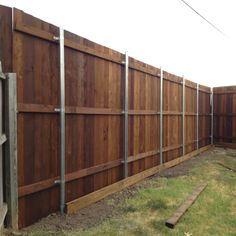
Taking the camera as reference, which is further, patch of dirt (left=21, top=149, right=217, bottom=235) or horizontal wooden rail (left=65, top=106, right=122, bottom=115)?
horizontal wooden rail (left=65, top=106, right=122, bottom=115)

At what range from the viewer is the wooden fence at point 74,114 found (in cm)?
272

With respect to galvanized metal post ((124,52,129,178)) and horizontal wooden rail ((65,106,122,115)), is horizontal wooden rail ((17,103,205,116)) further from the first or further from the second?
galvanized metal post ((124,52,129,178))

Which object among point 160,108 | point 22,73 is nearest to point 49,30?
point 22,73

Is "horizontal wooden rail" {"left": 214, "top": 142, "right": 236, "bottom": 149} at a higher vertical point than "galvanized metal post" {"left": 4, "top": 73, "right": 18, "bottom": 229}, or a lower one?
lower

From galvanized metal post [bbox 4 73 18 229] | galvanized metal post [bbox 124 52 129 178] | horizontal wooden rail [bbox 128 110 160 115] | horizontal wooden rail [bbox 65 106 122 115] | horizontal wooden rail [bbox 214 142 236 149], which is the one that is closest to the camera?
galvanized metal post [bbox 4 73 18 229]

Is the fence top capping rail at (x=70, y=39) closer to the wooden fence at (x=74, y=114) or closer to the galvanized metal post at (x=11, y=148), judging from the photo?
the wooden fence at (x=74, y=114)

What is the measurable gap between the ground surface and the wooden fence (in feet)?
0.79

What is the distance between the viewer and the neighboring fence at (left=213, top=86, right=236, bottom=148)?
9492 millimetres

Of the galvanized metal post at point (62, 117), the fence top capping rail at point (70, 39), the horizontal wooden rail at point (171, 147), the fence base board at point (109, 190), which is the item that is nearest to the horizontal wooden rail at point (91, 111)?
the galvanized metal post at point (62, 117)

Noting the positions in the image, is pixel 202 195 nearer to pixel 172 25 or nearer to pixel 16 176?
pixel 16 176

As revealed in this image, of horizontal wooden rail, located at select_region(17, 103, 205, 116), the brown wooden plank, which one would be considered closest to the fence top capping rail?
horizontal wooden rail, located at select_region(17, 103, 205, 116)

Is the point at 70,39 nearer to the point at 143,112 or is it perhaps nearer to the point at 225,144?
the point at 143,112

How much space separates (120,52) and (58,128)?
68.6 inches

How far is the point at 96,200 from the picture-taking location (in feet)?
12.2
